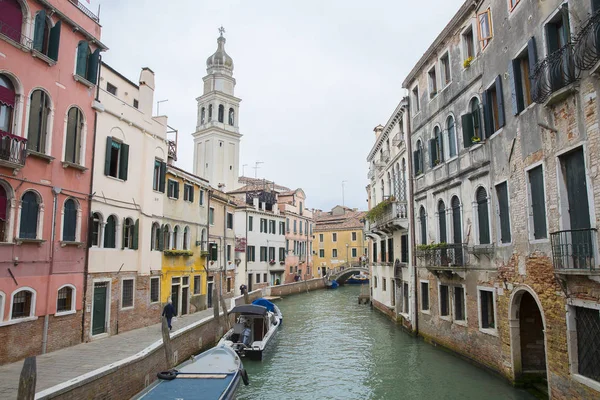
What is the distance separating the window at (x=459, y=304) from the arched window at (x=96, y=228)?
11.2m

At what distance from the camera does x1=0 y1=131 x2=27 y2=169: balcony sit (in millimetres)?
10062

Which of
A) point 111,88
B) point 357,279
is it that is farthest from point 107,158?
point 357,279

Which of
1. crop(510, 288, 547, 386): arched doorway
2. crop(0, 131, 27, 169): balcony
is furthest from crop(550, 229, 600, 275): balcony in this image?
crop(0, 131, 27, 169): balcony

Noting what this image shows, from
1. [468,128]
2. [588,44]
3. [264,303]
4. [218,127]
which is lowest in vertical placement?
[264,303]

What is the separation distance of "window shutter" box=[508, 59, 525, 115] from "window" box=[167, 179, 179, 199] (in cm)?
1339

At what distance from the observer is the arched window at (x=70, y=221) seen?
12297 mm

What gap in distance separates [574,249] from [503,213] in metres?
3.47

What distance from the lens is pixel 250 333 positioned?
15.3 metres

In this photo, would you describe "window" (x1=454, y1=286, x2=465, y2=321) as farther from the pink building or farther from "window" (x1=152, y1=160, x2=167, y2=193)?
"window" (x1=152, y1=160, x2=167, y2=193)

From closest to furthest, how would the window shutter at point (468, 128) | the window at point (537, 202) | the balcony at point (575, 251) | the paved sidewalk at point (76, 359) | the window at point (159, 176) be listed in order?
the balcony at point (575, 251), the paved sidewalk at point (76, 359), the window at point (537, 202), the window shutter at point (468, 128), the window at point (159, 176)

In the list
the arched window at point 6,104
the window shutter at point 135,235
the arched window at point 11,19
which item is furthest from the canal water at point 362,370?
the arched window at point 11,19

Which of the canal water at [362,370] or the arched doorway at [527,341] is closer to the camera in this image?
the arched doorway at [527,341]

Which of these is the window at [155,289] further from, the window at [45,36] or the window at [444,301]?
the window at [444,301]

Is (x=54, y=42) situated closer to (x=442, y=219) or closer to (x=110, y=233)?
(x=110, y=233)
